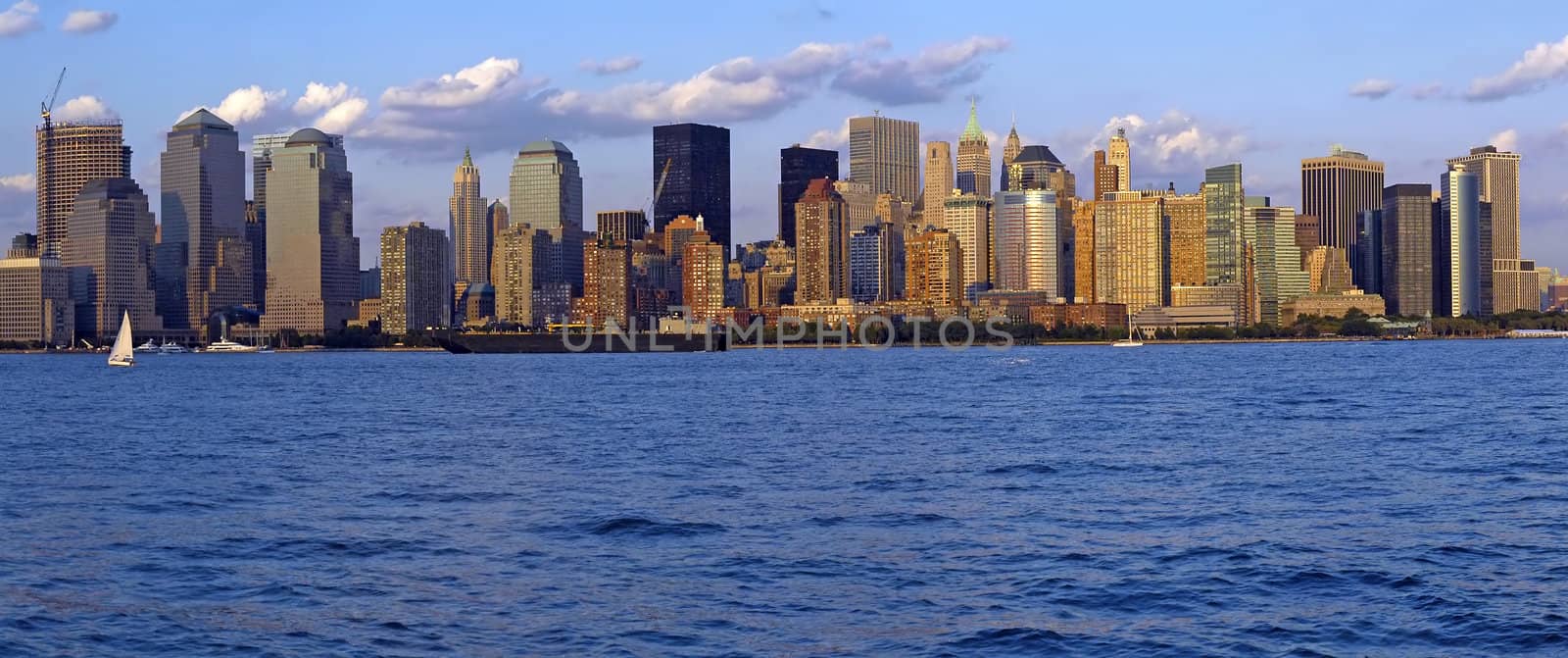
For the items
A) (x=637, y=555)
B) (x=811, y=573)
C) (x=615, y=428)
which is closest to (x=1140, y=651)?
(x=811, y=573)

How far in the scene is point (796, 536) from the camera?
33469 mm

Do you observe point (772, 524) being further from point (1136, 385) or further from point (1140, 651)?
point (1136, 385)

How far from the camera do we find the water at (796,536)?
24672mm

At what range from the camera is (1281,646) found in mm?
23516

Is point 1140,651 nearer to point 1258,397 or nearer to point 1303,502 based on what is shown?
point 1303,502

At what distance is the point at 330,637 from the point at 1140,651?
39.7 ft

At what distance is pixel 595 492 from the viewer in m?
41.2

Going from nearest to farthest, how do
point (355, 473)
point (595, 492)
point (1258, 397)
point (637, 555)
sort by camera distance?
point (637, 555) → point (595, 492) → point (355, 473) → point (1258, 397)

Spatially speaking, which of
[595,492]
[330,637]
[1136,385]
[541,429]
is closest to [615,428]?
[541,429]

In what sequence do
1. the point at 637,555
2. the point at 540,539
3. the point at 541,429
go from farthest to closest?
the point at 541,429 → the point at 540,539 → the point at 637,555

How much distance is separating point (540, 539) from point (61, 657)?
11197 mm

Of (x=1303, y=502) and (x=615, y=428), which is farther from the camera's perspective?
(x=615, y=428)

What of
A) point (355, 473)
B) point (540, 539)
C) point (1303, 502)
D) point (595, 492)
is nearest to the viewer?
point (540, 539)

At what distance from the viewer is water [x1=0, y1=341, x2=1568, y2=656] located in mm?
24672
